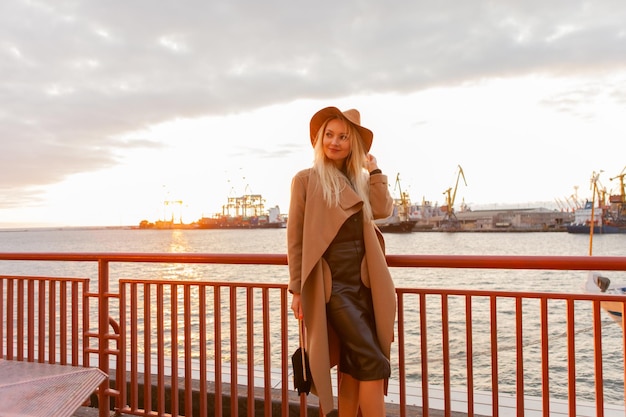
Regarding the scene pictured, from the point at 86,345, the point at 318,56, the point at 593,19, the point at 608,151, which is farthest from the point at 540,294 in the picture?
the point at 608,151

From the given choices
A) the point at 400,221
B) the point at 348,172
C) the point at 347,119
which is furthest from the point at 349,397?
the point at 400,221

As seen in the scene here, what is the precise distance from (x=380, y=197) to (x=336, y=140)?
39cm

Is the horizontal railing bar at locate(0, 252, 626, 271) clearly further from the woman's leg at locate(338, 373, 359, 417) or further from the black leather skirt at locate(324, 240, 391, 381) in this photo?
the woman's leg at locate(338, 373, 359, 417)

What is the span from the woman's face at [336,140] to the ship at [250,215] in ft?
457

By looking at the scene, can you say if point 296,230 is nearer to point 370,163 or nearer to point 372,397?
point 370,163

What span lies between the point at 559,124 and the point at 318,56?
51.1 meters

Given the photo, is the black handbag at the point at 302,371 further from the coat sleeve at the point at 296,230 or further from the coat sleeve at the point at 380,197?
the coat sleeve at the point at 380,197

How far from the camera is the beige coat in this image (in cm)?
220

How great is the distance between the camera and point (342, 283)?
2.24 m

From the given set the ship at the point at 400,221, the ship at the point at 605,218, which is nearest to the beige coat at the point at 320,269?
the ship at the point at 605,218

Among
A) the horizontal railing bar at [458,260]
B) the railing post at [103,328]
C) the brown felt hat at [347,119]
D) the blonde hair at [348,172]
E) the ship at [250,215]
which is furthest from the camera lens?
the ship at [250,215]

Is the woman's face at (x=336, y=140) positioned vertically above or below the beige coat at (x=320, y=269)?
above

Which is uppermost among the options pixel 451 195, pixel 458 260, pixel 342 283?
pixel 451 195

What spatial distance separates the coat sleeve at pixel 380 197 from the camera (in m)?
2.38
